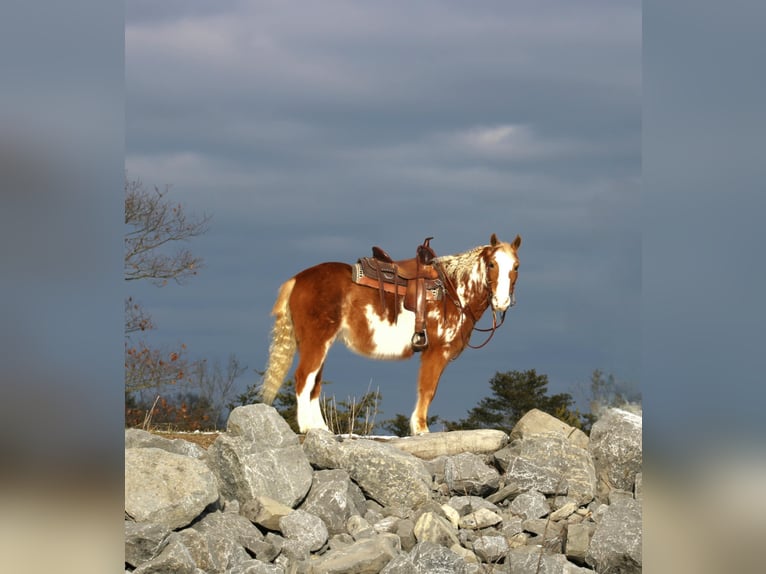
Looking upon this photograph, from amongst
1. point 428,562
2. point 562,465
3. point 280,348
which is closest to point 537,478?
point 562,465

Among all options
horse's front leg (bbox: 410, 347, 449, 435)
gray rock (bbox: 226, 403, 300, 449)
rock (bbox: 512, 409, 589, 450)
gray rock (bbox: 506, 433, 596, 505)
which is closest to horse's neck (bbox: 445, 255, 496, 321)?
horse's front leg (bbox: 410, 347, 449, 435)

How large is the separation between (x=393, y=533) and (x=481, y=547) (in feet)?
1.94

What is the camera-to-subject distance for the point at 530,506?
6.09 meters

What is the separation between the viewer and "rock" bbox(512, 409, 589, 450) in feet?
23.2

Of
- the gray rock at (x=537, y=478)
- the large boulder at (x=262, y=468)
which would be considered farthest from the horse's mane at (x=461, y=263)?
the large boulder at (x=262, y=468)

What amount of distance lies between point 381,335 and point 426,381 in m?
0.61

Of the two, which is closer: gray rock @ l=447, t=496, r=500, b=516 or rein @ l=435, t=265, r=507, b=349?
gray rock @ l=447, t=496, r=500, b=516

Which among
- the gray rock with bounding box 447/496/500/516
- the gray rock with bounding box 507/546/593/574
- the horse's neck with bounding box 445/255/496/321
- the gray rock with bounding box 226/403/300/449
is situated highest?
the horse's neck with bounding box 445/255/496/321

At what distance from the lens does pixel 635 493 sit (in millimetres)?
6383

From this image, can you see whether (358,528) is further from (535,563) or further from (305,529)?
(535,563)

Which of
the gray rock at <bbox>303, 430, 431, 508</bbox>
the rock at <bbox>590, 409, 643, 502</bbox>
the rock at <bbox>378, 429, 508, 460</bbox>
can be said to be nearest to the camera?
the gray rock at <bbox>303, 430, 431, 508</bbox>

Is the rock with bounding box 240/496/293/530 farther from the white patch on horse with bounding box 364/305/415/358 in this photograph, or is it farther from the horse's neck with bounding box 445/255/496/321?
the horse's neck with bounding box 445/255/496/321

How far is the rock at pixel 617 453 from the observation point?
21.8 ft

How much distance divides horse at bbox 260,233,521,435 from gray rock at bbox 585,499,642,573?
2.81 m
